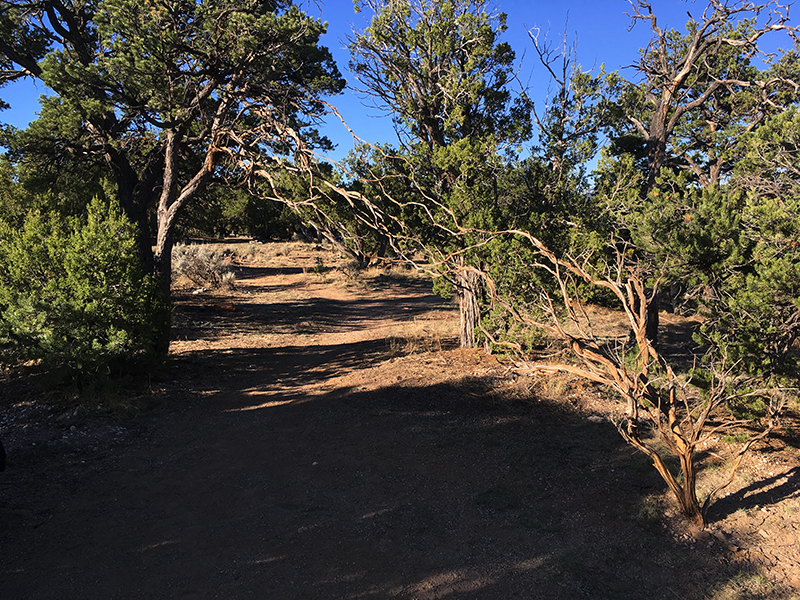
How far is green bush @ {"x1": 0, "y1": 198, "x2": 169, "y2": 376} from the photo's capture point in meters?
6.36

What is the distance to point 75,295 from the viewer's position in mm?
6602

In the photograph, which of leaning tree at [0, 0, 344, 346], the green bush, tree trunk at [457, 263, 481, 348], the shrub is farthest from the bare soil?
the shrub

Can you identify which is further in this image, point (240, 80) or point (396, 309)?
point (396, 309)

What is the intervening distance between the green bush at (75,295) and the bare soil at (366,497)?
0.77 m

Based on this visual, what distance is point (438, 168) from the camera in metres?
8.97

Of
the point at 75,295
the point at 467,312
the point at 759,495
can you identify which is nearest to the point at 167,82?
the point at 75,295

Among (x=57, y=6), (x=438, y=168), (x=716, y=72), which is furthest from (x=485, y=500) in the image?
(x=716, y=72)

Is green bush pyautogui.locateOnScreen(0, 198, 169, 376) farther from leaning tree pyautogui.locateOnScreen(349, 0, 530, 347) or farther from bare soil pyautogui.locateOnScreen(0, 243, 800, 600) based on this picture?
leaning tree pyautogui.locateOnScreen(349, 0, 530, 347)

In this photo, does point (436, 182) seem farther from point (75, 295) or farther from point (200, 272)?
point (200, 272)

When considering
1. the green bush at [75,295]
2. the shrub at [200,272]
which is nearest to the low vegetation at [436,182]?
the green bush at [75,295]

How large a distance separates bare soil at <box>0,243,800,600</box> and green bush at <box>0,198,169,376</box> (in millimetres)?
770

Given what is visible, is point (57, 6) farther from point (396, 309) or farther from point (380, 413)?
point (396, 309)

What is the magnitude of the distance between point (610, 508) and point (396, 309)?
12727 millimetres

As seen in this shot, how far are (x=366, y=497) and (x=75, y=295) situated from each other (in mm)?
4908
